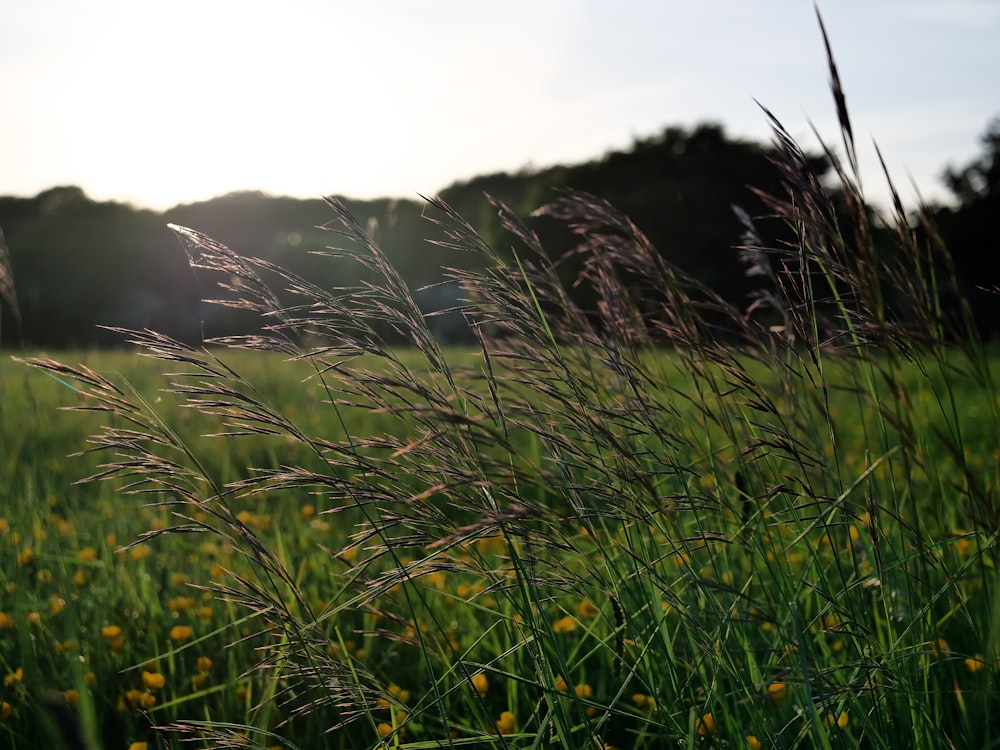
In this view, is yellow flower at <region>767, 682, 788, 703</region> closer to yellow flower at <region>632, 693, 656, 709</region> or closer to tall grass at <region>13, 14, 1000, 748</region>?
tall grass at <region>13, 14, 1000, 748</region>

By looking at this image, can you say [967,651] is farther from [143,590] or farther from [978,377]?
[143,590]

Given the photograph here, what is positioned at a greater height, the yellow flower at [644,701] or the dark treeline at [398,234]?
the dark treeline at [398,234]

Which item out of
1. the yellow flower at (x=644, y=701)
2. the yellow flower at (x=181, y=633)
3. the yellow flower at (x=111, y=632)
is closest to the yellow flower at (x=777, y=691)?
the yellow flower at (x=644, y=701)

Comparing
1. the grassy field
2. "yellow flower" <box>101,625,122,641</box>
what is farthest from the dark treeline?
"yellow flower" <box>101,625,122,641</box>

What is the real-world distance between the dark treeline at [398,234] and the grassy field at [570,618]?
8.59 m

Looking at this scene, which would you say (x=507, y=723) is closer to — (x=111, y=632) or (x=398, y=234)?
(x=111, y=632)

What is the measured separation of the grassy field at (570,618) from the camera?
1.08m

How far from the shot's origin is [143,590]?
2.11m

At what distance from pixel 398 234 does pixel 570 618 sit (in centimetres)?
2715

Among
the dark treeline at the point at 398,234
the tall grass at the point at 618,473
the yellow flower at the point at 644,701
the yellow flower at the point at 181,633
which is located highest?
the dark treeline at the point at 398,234

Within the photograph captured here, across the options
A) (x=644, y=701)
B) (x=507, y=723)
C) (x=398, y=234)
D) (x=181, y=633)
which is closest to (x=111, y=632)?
(x=181, y=633)

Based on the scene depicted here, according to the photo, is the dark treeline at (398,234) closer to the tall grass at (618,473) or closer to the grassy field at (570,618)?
the grassy field at (570,618)

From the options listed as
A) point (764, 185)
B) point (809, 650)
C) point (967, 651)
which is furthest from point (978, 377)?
point (764, 185)

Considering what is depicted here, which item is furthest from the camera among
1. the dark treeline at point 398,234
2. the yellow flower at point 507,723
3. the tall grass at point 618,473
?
the dark treeline at point 398,234
